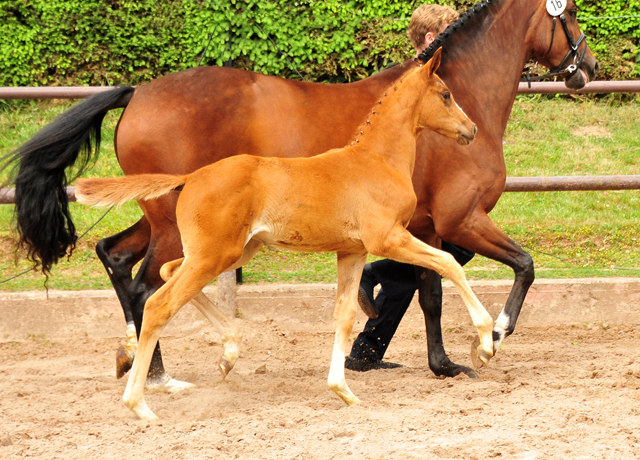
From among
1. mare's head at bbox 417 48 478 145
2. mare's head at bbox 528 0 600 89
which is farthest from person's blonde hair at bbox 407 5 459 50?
mare's head at bbox 417 48 478 145

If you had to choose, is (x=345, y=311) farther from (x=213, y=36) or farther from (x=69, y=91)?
(x=213, y=36)

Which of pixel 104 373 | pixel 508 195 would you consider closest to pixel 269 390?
pixel 104 373

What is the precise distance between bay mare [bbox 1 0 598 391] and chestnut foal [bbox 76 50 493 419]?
50 centimetres

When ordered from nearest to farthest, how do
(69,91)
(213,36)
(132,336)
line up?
(132,336), (69,91), (213,36)

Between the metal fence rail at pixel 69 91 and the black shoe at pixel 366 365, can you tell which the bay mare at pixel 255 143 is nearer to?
the black shoe at pixel 366 365

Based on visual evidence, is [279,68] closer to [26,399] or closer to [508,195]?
[508,195]

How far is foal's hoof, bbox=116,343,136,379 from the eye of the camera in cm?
418

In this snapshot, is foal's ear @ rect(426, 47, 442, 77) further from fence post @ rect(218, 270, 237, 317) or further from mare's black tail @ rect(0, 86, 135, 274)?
fence post @ rect(218, 270, 237, 317)

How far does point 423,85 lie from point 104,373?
2.54 meters

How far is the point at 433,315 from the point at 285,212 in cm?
150

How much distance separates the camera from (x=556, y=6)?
4.41 metres

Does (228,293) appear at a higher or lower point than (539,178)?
lower

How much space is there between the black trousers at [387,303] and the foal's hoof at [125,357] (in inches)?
54.4

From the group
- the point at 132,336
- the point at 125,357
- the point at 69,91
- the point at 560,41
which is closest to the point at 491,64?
the point at 560,41
